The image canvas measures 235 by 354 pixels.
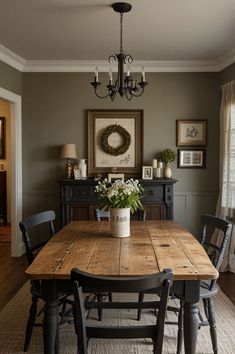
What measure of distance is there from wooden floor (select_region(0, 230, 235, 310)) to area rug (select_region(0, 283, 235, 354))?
0.23 meters

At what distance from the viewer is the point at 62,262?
208cm

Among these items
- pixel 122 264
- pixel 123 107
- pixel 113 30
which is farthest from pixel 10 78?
pixel 122 264

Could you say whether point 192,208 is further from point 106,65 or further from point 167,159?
point 106,65

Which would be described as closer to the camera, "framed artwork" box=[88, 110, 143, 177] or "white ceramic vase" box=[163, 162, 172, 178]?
"white ceramic vase" box=[163, 162, 172, 178]


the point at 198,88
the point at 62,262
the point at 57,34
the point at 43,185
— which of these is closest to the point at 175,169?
the point at 198,88

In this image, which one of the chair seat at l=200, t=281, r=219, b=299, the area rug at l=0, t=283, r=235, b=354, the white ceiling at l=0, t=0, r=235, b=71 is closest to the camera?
the chair seat at l=200, t=281, r=219, b=299

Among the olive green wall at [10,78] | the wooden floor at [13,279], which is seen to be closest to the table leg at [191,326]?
the wooden floor at [13,279]

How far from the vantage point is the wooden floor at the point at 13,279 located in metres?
3.63

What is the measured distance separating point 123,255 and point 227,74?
11.1 feet

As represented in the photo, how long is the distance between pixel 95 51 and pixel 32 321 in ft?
10.6

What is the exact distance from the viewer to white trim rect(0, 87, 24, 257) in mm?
4902

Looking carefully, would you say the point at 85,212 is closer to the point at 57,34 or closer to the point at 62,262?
the point at 57,34

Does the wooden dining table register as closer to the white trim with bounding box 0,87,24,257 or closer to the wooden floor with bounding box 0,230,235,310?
the wooden floor with bounding box 0,230,235,310

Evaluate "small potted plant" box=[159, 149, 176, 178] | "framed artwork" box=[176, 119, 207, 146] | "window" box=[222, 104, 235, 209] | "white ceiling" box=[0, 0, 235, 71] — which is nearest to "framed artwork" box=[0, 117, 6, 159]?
"white ceiling" box=[0, 0, 235, 71]
